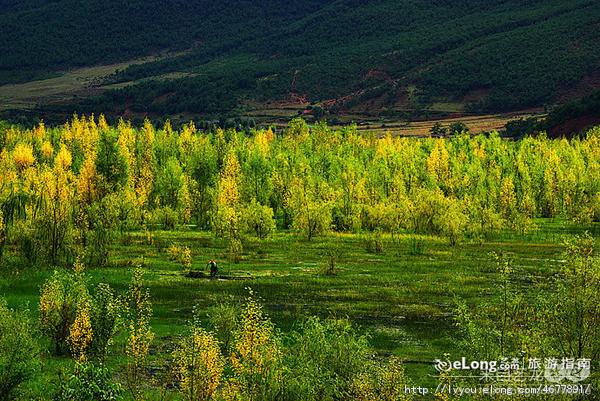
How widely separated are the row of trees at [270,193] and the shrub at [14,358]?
28254mm

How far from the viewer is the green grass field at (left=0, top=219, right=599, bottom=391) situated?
33.6 m

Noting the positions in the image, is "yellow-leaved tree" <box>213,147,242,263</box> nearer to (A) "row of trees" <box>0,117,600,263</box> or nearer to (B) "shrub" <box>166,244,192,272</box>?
(A) "row of trees" <box>0,117,600,263</box>

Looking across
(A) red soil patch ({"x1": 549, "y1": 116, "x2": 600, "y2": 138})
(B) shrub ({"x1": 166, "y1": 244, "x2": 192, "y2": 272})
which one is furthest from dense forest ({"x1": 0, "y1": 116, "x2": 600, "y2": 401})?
(A) red soil patch ({"x1": 549, "y1": 116, "x2": 600, "y2": 138})

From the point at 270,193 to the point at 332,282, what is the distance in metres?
39.5

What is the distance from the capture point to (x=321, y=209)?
74000 millimetres

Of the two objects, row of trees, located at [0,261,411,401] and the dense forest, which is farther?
the dense forest

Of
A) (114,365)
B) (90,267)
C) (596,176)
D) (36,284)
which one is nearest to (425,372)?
(114,365)

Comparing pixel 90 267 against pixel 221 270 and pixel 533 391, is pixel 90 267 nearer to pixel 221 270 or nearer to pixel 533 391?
pixel 221 270

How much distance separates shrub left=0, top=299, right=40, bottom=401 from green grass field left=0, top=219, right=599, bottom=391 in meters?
1.78

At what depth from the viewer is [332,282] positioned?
4897 cm

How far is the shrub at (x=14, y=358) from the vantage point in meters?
22.0

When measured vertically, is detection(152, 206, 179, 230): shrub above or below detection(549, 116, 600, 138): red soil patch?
below

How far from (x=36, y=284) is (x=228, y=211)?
2260cm

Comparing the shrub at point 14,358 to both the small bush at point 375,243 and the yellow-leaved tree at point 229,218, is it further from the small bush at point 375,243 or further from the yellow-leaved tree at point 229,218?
the small bush at point 375,243
